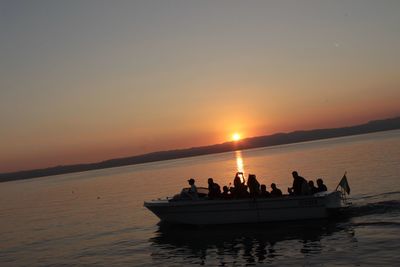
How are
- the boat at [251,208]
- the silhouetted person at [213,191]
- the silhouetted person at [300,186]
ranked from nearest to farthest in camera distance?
1. the boat at [251,208]
2. the silhouetted person at [300,186]
3. the silhouetted person at [213,191]

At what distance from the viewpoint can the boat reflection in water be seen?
60.9 ft

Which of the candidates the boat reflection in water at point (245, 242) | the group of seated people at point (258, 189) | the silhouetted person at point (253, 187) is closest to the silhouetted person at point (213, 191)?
the group of seated people at point (258, 189)

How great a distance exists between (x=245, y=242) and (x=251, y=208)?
2743 mm

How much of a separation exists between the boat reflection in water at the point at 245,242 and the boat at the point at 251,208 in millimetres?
371

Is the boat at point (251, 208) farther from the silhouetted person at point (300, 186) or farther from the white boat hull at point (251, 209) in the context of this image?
the silhouetted person at point (300, 186)

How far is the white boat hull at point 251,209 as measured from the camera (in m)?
22.7

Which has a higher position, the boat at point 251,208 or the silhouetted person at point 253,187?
the silhouetted person at point 253,187

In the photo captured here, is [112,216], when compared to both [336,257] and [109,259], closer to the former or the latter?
[109,259]

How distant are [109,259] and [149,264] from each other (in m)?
2.66

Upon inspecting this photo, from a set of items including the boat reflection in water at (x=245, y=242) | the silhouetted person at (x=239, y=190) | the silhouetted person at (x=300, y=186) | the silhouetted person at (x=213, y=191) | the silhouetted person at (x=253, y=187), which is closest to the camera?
the boat reflection in water at (x=245, y=242)

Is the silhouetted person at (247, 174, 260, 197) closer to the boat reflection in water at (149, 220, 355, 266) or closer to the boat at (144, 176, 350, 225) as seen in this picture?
the boat at (144, 176, 350, 225)

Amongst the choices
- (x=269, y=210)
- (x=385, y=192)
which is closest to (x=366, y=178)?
(x=385, y=192)

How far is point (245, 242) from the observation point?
21.1 metres

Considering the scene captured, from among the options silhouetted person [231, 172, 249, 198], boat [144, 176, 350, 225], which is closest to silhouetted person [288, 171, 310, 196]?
boat [144, 176, 350, 225]
